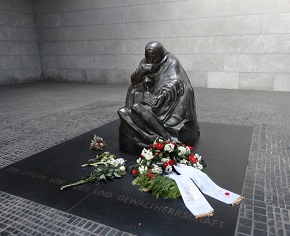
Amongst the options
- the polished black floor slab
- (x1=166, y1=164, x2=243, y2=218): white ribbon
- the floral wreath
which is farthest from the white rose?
the polished black floor slab

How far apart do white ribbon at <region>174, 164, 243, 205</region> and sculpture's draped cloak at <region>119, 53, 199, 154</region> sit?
890 mm

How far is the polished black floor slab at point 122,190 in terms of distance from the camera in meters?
2.51

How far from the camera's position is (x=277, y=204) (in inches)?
111

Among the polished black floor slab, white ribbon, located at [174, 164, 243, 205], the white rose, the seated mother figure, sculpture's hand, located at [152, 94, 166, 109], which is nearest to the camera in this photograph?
the polished black floor slab

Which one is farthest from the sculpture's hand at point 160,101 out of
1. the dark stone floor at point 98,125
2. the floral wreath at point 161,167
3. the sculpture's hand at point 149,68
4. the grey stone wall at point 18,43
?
the grey stone wall at point 18,43

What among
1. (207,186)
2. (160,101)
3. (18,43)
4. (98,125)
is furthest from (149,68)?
(18,43)

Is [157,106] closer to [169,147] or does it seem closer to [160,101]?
[160,101]

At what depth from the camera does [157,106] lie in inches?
→ 166

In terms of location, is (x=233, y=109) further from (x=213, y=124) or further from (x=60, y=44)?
(x=60, y=44)

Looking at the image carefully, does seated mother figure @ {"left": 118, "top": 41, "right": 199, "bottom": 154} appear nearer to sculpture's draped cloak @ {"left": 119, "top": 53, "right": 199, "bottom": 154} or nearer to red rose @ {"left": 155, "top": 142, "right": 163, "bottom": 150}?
sculpture's draped cloak @ {"left": 119, "top": 53, "right": 199, "bottom": 154}

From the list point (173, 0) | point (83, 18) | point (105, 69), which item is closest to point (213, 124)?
point (173, 0)

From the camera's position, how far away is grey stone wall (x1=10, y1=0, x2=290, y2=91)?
9398 mm

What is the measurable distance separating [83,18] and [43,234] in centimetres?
1163

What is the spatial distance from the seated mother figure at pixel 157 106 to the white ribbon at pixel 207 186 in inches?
34.2
